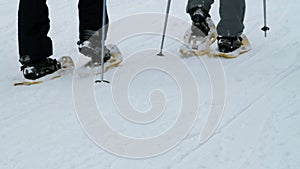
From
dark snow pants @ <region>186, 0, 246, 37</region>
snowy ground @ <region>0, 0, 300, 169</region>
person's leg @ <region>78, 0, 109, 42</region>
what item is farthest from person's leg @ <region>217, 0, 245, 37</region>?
person's leg @ <region>78, 0, 109, 42</region>

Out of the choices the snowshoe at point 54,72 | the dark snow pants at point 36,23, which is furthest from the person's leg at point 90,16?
the snowshoe at point 54,72

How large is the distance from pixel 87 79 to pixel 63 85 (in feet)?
0.66

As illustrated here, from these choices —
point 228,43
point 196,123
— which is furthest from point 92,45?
point 196,123

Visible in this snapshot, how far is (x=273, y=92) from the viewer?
9.66ft

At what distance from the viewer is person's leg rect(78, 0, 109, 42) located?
11.9ft

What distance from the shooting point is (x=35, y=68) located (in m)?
3.51

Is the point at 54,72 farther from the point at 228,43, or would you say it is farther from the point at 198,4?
the point at 228,43

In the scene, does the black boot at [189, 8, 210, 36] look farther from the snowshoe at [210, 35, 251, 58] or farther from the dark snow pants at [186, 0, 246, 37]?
the snowshoe at [210, 35, 251, 58]

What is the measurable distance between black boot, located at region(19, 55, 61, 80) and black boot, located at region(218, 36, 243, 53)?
5.15 feet

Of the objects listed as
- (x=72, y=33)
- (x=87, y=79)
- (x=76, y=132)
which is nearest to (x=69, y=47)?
(x=72, y=33)

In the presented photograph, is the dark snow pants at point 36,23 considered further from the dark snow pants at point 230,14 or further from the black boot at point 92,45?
the dark snow pants at point 230,14

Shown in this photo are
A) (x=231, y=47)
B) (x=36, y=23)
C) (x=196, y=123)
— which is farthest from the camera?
(x=231, y=47)

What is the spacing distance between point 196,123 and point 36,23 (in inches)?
67.5

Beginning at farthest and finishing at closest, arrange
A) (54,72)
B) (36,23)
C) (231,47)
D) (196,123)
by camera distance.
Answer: (231,47), (54,72), (36,23), (196,123)
